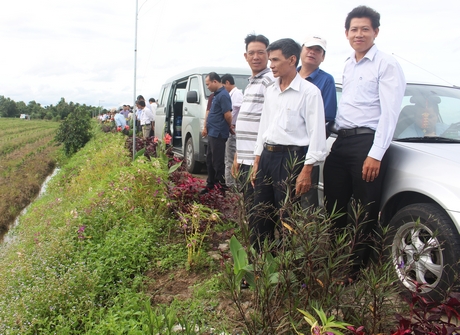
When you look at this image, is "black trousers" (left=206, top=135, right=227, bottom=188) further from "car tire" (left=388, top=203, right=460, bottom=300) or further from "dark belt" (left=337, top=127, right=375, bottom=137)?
"car tire" (left=388, top=203, right=460, bottom=300)

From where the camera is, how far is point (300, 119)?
2.97 meters

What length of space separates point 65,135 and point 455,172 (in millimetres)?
19079

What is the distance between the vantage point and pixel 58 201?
26.5 feet

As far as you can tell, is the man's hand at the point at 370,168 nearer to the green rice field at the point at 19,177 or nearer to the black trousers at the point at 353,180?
the black trousers at the point at 353,180

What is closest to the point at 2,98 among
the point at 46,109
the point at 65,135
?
the point at 46,109

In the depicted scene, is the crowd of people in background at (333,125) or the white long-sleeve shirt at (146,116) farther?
the white long-sleeve shirt at (146,116)

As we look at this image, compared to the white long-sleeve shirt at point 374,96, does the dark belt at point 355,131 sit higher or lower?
lower

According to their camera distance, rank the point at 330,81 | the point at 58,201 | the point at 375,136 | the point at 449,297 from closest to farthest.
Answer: the point at 449,297
the point at 375,136
the point at 330,81
the point at 58,201

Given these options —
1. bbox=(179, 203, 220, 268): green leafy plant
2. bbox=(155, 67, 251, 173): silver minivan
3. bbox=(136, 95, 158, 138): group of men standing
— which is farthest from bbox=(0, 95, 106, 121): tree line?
bbox=(179, 203, 220, 268): green leafy plant

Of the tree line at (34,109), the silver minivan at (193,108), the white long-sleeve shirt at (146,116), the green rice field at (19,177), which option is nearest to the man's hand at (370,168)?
the silver minivan at (193,108)

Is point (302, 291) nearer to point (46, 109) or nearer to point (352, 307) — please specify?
point (352, 307)

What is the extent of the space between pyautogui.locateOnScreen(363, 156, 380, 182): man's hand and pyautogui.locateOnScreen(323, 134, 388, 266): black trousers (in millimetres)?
58

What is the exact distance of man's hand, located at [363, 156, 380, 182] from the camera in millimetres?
2821

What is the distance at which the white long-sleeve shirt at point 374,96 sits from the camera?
2803 millimetres
